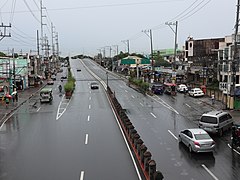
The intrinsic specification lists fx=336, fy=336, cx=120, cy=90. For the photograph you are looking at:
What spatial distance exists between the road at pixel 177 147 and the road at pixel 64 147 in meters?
1.95

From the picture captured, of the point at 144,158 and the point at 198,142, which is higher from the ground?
the point at 198,142

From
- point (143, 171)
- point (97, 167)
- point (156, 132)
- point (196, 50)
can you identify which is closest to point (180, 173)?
point (143, 171)

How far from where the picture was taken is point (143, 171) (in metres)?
16.3

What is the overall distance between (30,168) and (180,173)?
7.60 m

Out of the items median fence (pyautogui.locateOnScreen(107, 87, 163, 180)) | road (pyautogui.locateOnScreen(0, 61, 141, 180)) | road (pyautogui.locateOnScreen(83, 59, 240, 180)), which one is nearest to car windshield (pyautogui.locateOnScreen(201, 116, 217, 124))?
road (pyautogui.locateOnScreen(83, 59, 240, 180))

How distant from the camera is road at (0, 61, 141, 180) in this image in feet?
54.2

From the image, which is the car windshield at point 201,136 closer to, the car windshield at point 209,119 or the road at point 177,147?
the road at point 177,147

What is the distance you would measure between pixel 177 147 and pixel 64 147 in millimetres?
7191

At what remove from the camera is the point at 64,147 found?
845 inches

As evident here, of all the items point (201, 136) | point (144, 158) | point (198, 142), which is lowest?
point (144, 158)

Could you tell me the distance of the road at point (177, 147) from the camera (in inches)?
650

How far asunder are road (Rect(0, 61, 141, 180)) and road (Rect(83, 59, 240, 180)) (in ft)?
6.41

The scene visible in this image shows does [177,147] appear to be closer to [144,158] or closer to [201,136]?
[201,136]

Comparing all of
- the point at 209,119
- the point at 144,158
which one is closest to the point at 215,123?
the point at 209,119
